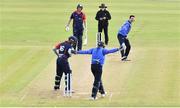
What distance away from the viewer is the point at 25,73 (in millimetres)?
25859

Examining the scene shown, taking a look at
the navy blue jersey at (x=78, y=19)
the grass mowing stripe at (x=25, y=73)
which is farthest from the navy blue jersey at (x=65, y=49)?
the navy blue jersey at (x=78, y=19)

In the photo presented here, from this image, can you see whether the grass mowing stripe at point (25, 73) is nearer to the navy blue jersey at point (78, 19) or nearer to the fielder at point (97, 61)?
the navy blue jersey at point (78, 19)

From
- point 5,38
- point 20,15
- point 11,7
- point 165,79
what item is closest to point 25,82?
point 165,79

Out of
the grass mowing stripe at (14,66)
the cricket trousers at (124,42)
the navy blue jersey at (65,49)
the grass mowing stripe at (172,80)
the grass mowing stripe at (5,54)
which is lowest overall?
→ the grass mowing stripe at (172,80)

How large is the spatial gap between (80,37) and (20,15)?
23.0 m

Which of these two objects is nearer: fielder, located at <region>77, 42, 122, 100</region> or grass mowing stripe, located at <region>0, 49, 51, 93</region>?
fielder, located at <region>77, 42, 122, 100</region>

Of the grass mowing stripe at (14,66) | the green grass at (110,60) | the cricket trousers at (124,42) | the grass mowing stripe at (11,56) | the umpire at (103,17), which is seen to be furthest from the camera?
the umpire at (103,17)

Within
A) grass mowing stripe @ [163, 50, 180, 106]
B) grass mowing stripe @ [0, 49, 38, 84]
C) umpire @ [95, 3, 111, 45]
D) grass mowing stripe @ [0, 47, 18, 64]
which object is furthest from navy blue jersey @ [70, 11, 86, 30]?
grass mowing stripe @ [163, 50, 180, 106]

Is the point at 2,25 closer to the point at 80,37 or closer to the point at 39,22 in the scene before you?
the point at 39,22

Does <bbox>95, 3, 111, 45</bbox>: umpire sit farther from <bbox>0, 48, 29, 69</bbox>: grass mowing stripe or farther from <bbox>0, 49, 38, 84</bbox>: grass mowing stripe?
<bbox>0, 48, 29, 69</bbox>: grass mowing stripe

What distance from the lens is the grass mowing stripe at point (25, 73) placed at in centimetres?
2345

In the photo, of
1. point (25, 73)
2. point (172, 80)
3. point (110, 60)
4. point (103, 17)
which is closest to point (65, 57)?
point (25, 73)

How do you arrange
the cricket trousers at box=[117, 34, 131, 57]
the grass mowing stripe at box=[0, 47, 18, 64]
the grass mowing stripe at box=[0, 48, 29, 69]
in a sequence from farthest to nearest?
1. the grass mowing stripe at box=[0, 47, 18, 64]
2. the cricket trousers at box=[117, 34, 131, 57]
3. the grass mowing stripe at box=[0, 48, 29, 69]

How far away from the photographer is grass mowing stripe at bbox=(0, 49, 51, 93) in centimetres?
2345
